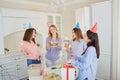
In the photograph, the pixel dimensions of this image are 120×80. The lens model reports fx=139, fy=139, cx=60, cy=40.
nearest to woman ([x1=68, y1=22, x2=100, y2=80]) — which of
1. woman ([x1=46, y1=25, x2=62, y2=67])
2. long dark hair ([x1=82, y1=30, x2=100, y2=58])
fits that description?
long dark hair ([x1=82, y1=30, x2=100, y2=58])

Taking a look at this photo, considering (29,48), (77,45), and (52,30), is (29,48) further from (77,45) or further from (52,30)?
(77,45)

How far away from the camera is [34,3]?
424 centimetres

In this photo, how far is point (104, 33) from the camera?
3.05 meters

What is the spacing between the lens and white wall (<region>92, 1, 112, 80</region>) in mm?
2953

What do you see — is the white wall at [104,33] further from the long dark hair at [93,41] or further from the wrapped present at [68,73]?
the wrapped present at [68,73]

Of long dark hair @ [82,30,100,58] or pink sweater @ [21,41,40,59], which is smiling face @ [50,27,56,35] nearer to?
pink sweater @ [21,41,40,59]

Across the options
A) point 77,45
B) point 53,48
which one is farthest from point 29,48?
point 77,45

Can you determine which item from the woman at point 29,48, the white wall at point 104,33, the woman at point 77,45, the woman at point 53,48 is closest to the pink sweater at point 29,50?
the woman at point 29,48

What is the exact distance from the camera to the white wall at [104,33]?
9.69ft

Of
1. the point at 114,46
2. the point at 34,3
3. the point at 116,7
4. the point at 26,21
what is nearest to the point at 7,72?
the point at 26,21

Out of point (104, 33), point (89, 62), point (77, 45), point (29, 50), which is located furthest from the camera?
point (104, 33)

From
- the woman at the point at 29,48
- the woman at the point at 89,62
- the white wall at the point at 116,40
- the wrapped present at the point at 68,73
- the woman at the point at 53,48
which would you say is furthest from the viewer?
the woman at the point at 53,48

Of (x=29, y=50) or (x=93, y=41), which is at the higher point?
(x=93, y=41)

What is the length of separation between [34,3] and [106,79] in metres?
2.92
